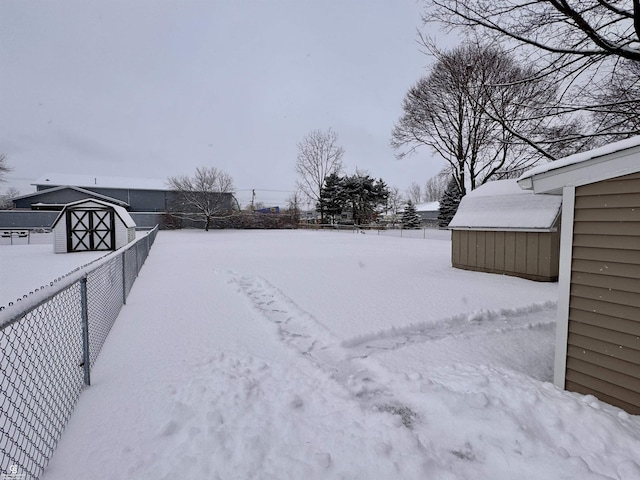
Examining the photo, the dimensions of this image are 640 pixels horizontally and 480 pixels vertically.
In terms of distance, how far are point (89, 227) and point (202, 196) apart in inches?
691

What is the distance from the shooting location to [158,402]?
2.47m

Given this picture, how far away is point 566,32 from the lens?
5.48 m

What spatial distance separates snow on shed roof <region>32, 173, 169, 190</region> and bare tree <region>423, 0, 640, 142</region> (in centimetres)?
3962

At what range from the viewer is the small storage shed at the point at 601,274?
8.25 feet

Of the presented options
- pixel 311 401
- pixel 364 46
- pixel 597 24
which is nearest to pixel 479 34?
pixel 597 24

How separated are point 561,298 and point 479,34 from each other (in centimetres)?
549

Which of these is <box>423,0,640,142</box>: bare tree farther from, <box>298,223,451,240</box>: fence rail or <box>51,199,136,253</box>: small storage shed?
<box>298,223,451,240</box>: fence rail

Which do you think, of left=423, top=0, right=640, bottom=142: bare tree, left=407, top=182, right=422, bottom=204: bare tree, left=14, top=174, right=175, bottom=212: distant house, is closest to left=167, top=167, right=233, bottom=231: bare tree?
left=14, top=174, right=175, bottom=212: distant house

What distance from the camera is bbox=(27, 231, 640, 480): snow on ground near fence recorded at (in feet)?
6.24

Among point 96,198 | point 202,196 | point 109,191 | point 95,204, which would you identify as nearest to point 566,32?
point 95,204

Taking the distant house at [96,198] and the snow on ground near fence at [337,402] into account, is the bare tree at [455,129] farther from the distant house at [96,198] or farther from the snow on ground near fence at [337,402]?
the distant house at [96,198]

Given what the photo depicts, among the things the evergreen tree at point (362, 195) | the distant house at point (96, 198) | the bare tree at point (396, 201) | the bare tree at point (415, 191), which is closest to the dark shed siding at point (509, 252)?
the evergreen tree at point (362, 195)

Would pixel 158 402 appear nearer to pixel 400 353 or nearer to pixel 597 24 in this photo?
pixel 400 353

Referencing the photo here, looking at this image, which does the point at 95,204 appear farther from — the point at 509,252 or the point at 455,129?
the point at 455,129
